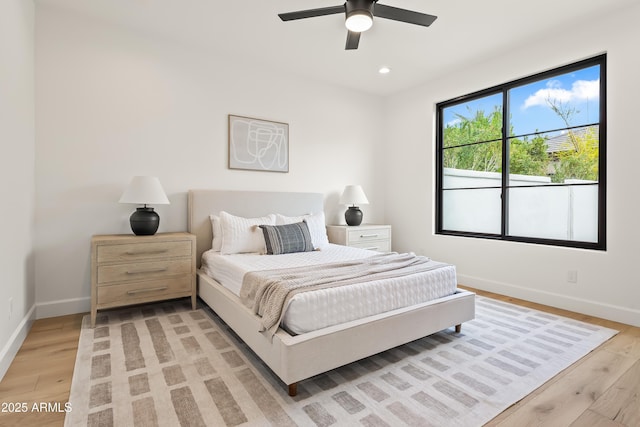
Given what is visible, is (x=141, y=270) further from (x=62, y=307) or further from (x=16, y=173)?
(x=16, y=173)

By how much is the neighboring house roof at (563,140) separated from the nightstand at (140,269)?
3828mm

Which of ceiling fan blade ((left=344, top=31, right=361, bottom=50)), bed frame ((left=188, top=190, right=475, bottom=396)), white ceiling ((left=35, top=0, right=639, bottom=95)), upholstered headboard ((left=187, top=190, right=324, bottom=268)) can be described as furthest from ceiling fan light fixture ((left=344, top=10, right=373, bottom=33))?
bed frame ((left=188, top=190, right=475, bottom=396))

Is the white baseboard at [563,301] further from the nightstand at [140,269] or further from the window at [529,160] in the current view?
the nightstand at [140,269]

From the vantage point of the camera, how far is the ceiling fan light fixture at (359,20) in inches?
94.7

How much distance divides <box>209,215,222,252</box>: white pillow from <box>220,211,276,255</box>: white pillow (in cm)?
8

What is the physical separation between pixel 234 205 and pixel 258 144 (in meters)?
0.84

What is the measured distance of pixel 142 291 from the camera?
2.89 meters

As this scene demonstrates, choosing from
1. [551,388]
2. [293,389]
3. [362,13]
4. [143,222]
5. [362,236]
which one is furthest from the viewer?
[362,236]

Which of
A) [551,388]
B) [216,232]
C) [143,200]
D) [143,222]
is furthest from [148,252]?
[551,388]

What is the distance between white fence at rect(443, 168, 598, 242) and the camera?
3.21 metres

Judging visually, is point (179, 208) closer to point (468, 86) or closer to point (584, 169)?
point (468, 86)

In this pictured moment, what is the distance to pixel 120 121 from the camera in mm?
3201

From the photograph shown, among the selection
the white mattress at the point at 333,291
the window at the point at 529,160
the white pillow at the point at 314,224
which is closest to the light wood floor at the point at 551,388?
the white mattress at the point at 333,291

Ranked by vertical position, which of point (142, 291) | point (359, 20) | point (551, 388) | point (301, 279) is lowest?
point (551, 388)
